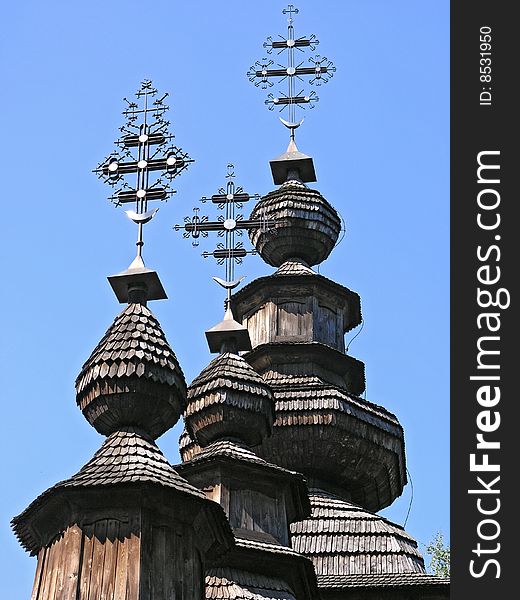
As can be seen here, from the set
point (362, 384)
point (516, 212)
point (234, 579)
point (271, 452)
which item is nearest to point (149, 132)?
point (234, 579)

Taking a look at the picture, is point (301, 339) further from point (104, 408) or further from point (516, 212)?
point (516, 212)

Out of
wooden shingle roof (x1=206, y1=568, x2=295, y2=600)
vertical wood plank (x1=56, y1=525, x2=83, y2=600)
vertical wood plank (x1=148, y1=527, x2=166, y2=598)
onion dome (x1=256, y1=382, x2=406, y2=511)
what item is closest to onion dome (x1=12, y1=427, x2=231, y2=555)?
vertical wood plank (x1=56, y1=525, x2=83, y2=600)

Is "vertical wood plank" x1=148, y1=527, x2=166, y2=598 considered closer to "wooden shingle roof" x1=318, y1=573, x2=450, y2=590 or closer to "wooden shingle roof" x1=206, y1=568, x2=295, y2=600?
"wooden shingle roof" x1=206, y1=568, x2=295, y2=600

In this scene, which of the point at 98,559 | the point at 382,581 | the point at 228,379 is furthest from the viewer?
the point at 382,581

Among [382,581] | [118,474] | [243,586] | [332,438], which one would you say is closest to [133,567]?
[118,474]

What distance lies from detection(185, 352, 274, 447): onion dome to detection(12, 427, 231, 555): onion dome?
481cm

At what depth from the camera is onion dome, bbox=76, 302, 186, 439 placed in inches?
512

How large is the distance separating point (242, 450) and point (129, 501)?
18.4 feet

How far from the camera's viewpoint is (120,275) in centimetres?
1384

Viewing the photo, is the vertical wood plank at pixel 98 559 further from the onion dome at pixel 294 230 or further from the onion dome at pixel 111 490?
the onion dome at pixel 294 230

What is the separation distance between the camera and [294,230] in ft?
80.1

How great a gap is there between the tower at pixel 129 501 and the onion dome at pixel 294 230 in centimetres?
1054

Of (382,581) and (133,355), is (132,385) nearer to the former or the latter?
(133,355)

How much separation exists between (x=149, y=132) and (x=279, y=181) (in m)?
10.9
